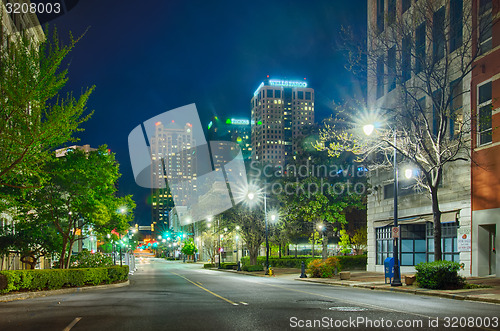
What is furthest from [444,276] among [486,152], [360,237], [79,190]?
[360,237]

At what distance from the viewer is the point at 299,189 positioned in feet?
132

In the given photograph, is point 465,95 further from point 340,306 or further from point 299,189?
point 340,306

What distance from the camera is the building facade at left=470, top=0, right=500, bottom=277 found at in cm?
2564

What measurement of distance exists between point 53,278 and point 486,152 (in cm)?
2385

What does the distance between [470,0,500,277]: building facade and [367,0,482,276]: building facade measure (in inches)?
18.7

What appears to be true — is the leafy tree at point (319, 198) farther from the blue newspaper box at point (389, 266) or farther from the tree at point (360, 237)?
the tree at point (360, 237)

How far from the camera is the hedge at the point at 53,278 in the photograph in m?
21.6

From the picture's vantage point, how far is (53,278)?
24.8 metres

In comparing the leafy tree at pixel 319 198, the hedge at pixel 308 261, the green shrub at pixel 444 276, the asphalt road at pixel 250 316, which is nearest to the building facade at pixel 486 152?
the green shrub at pixel 444 276

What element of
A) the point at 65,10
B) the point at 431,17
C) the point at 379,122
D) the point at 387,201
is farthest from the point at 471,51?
the point at 65,10

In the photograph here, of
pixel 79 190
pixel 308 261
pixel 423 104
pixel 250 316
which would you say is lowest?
pixel 308 261

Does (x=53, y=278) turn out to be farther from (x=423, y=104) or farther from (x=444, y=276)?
(x=423, y=104)

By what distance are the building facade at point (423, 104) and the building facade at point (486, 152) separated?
47 cm

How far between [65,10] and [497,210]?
3134 centimetres
